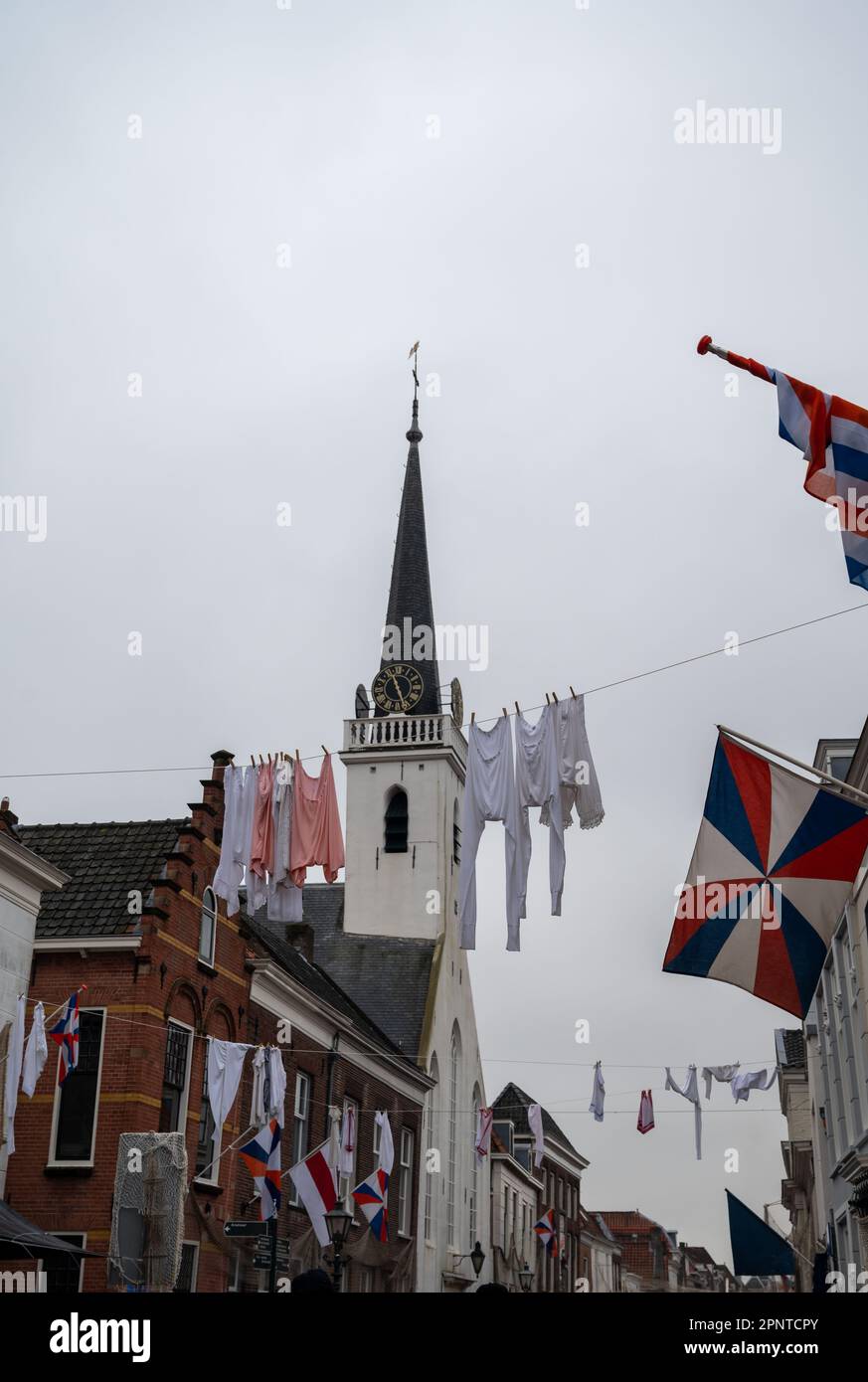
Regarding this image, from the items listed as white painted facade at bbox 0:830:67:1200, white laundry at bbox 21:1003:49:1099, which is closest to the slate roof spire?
white painted facade at bbox 0:830:67:1200

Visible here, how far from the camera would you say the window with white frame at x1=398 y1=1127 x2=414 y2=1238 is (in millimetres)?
36750

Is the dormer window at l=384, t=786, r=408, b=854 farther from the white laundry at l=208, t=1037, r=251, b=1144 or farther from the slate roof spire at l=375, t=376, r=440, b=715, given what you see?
the white laundry at l=208, t=1037, r=251, b=1144

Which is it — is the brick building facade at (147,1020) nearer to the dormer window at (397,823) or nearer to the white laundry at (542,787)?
the white laundry at (542,787)

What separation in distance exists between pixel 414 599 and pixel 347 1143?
3066 cm

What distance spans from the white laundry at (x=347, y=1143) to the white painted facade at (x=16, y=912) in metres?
9.57

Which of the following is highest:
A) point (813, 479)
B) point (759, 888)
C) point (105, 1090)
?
point (813, 479)

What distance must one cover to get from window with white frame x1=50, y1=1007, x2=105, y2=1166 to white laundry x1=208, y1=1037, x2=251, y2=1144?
6.31 ft

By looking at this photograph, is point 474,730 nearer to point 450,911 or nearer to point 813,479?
point 813,479

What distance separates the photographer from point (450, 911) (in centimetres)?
4825

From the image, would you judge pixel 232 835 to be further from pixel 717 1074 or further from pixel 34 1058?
pixel 717 1074

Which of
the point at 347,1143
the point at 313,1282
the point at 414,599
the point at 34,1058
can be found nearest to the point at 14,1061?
the point at 34,1058
